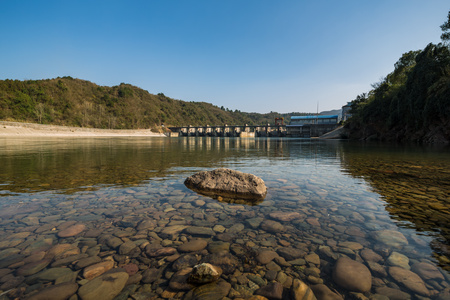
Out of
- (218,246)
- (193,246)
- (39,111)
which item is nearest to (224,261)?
(218,246)

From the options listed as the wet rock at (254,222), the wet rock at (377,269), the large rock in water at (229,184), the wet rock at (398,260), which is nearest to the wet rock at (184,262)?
the wet rock at (254,222)

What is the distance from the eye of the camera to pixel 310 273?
271 centimetres

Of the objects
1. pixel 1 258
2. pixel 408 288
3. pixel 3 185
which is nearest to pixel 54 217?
pixel 1 258

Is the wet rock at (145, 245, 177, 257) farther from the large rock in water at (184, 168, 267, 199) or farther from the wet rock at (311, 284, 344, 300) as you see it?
the large rock in water at (184, 168, 267, 199)

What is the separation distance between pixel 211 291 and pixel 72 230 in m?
3.03

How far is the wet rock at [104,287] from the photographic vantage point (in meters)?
2.31

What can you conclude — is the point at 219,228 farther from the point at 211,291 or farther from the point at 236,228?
the point at 211,291

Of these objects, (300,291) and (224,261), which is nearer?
(300,291)

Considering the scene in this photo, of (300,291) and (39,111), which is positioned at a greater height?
(39,111)

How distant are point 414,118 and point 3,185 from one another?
172 ft

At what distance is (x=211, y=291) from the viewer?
239cm

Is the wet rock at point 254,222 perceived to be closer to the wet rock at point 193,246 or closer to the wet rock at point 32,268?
the wet rock at point 193,246

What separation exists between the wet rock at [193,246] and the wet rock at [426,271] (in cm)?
285

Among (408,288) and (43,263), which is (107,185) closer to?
(43,263)
